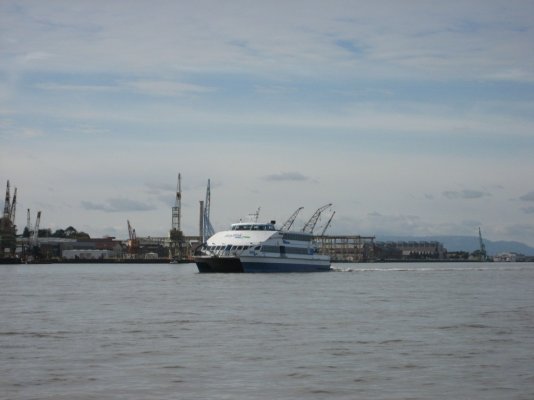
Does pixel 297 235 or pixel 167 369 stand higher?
pixel 297 235

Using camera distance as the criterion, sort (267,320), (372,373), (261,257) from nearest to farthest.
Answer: (372,373), (267,320), (261,257)

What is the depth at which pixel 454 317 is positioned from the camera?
40906 millimetres

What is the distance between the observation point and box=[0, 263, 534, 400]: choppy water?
21719 millimetres

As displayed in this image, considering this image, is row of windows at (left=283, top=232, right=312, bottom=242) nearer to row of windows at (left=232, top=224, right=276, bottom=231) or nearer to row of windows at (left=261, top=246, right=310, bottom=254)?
row of windows at (left=261, top=246, right=310, bottom=254)

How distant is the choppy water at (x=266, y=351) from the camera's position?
855 inches

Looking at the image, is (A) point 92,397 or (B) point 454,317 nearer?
(A) point 92,397

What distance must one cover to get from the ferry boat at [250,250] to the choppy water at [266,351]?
46.8 metres

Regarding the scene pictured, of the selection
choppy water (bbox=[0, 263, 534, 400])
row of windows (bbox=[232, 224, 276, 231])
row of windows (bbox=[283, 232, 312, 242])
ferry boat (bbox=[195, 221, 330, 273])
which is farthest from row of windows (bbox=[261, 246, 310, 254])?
choppy water (bbox=[0, 263, 534, 400])

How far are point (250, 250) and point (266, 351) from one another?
Answer: 69.5 meters

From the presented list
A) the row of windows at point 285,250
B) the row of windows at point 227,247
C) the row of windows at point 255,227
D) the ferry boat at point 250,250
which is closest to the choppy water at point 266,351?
the ferry boat at point 250,250

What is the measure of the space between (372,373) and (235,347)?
653cm

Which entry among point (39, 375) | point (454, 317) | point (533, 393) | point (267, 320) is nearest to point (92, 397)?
point (39, 375)

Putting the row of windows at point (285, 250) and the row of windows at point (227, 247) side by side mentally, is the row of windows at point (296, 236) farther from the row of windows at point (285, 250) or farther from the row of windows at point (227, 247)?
the row of windows at point (227, 247)

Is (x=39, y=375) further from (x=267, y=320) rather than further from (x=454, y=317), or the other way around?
(x=454, y=317)
